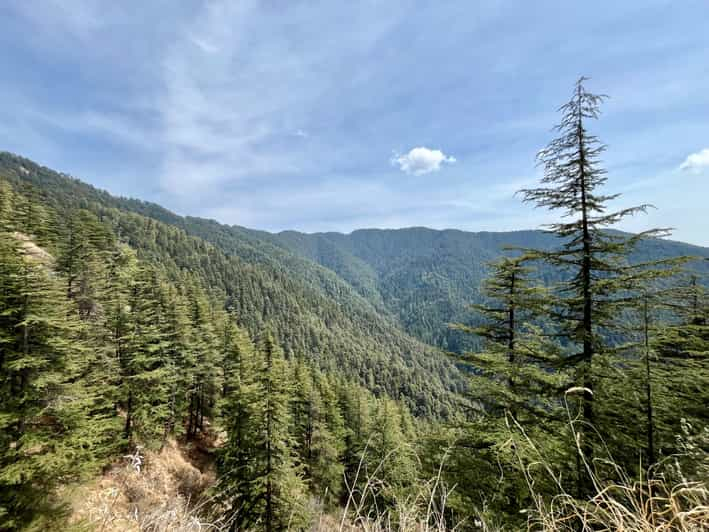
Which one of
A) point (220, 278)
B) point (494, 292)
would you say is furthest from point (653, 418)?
point (220, 278)

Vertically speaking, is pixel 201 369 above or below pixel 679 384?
below

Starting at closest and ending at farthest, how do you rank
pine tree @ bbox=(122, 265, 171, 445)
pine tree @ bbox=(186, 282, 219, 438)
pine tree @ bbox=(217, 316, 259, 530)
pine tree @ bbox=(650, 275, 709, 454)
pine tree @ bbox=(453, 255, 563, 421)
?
pine tree @ bbox=(650, 275, 709, 454) → pine tree @ bbox=(453, 255, 563, 421) → pine tree @ bbox=(217, 316, 259, 530) → pine tree @ bbox=(122, 265, 171, 445) → pine tree @ bbox=(186, 282, 219, 438)

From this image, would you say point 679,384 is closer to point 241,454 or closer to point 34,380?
point 34,380

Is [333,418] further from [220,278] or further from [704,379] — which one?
[220,278]

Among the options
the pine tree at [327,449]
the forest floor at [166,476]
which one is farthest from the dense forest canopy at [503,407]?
the pine tree at [327,449]

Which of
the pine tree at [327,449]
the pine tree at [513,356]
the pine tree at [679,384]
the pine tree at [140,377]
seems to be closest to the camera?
the pine tree at [679,384]

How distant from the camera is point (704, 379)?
4848 mm

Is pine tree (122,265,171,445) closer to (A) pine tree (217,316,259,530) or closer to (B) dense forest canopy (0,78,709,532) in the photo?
(B) dense forest canopy (0,78,709,532)

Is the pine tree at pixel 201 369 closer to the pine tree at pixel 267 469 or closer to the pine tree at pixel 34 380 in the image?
the pine tree at pixel 267 469

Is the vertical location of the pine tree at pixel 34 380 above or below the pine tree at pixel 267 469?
above

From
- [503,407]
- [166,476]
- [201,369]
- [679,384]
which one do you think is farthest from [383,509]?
[201,369]

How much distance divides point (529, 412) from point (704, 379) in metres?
3.35

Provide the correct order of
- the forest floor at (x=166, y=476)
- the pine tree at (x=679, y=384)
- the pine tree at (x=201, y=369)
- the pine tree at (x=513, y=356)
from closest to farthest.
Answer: the pine tree at (x=679, y=384) < the pine tree at (x=513, y=356) < the forest floor at (x=166, y=476) < the pine tree at (x=201, y=369)

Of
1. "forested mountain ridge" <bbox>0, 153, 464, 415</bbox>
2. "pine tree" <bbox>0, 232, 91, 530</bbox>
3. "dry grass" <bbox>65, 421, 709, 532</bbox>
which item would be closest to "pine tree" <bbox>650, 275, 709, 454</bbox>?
"dry grass" <bbox>65, 421, 709, 532</bbox>
